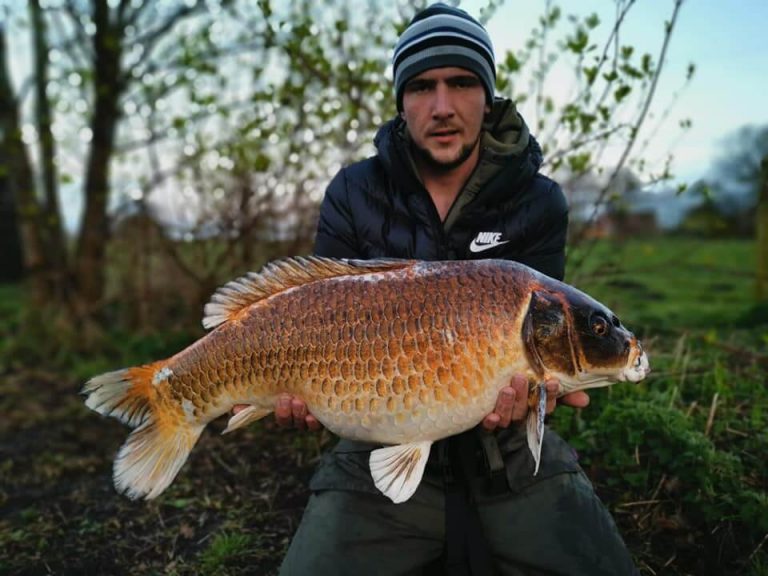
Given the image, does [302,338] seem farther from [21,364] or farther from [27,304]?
[27,304]

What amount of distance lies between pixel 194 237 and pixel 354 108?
66.3 inches

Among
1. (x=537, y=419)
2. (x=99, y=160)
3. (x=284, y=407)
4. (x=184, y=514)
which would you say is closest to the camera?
(x=537, y=419)

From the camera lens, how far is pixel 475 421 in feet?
5.50

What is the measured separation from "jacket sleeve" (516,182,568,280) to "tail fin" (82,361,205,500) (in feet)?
3.80

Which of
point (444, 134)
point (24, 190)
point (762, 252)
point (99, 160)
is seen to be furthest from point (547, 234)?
point (24, 190)

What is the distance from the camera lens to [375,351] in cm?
166

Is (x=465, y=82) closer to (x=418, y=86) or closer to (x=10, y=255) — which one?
(x=418, y=86)

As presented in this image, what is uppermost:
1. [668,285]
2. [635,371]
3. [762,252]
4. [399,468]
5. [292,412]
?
[635,371]

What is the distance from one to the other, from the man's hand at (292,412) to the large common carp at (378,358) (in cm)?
2

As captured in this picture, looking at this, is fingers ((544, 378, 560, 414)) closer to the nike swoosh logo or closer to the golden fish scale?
the golden fish scale

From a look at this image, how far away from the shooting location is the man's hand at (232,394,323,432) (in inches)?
70.1

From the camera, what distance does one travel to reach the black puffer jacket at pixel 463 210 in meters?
2.10

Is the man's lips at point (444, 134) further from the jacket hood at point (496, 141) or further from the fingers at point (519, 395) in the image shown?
the fingers at point (519, 395)

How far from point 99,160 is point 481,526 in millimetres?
4726
